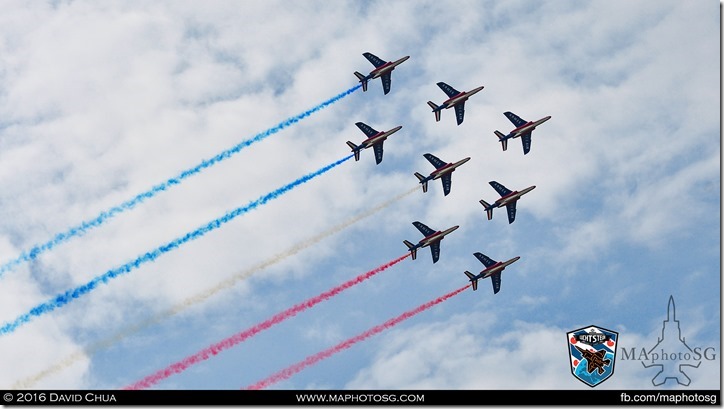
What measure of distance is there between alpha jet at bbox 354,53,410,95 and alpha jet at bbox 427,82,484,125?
24.3 ft

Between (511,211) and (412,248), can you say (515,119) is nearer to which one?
(511,211)

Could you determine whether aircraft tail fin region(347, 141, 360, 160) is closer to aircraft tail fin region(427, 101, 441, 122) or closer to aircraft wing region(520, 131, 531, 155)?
aircraft tail fin region(427, 101, 441, 122)

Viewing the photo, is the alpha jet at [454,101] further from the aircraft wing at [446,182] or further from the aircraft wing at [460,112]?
the aircraft wing at [446,182]

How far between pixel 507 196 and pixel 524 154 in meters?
8.96

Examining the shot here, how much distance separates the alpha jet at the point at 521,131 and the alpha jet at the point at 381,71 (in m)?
18.8

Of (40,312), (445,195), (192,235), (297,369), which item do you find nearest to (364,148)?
(445,195)

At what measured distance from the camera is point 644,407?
14175cm

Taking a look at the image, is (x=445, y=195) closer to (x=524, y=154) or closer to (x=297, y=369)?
(x=524, y=154)

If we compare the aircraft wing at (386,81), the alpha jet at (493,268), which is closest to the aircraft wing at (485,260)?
the alpha jet at (493,268)

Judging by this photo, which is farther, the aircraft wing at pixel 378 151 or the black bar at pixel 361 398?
the aircraft wing at pixel 378 151

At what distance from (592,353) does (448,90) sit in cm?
5997

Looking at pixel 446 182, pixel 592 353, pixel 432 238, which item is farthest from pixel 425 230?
pixel 592 353

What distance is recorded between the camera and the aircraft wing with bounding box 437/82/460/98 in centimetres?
19700

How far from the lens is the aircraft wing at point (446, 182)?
192m
